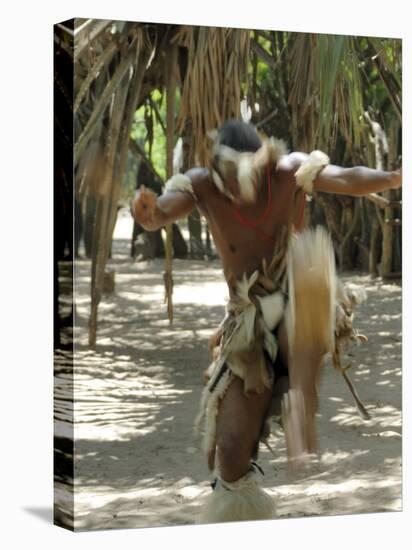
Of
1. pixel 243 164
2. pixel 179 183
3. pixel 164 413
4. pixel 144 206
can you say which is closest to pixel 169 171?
pixel 179 183

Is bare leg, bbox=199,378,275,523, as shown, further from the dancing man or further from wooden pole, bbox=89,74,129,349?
wooden pole, bbox=89,74,129,349

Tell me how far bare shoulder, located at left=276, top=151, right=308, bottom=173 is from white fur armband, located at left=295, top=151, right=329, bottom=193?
0.02 metres

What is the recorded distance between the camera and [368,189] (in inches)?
203

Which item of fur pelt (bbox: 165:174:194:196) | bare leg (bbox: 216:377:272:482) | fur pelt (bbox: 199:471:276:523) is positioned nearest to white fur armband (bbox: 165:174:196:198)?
fur pelt (bbox: 165:174:194:196)

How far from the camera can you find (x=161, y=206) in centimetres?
480

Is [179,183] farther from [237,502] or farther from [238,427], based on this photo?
[237,502]

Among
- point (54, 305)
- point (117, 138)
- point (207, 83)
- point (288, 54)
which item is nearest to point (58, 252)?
point (54, 305)

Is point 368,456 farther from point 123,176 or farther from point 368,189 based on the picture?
point 123,176

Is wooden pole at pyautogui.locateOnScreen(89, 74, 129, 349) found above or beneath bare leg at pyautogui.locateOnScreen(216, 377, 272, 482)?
above

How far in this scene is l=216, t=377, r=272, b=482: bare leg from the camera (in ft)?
15.9

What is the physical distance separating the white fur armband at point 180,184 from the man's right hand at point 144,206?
0.07 metres

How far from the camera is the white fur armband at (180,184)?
480 cm

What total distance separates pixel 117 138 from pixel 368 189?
3.52 feet

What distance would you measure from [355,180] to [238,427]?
110 centimetres
